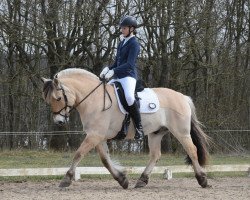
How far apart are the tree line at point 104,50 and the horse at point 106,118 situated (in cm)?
1128

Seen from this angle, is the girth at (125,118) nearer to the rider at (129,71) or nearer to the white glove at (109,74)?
the rider at (129,71)

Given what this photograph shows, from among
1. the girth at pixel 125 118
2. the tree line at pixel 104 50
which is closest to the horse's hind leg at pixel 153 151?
the girth at pixel 125 118

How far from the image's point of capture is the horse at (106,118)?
7398mm

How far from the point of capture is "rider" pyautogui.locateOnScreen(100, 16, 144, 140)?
778cm

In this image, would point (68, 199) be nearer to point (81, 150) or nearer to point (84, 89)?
point (81, 150)

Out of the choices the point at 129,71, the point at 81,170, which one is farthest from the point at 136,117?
the point at 81,170

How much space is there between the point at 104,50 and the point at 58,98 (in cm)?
1441

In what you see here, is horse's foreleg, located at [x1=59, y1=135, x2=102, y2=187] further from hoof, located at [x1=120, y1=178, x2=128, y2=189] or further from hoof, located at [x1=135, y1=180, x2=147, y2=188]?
hoof, located at [x1=135, y1=180, x2=147, y2=188]

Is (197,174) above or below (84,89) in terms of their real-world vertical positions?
below

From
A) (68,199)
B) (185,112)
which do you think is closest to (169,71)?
(185,112)

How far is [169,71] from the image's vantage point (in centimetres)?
2223

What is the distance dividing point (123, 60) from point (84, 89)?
80 centimetres

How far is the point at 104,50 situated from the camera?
21.6m

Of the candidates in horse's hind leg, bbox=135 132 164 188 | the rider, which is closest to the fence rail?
horse's hind leg, bbox=135 132 164 188
